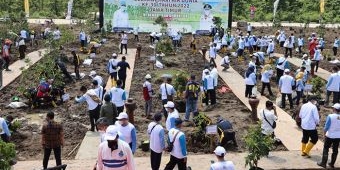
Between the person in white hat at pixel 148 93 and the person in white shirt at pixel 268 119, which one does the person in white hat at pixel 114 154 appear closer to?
the person in white shirt at pixel 268 119

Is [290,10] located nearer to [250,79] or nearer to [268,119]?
[250,79]

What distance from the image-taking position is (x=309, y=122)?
1128cm

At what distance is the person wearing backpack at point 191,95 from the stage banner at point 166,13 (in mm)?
23609

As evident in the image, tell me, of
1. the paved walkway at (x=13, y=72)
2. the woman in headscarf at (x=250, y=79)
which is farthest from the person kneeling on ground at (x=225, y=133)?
the paved walkway at (x=13, y=72)

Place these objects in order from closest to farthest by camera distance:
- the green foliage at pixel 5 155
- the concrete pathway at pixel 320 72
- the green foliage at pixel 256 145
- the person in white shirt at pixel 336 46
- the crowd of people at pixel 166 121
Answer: the crowd of people at pixel 166 121 < the green foliage at pixel 5 155 < the green foliage at pixel 256 145 < the concrete pathway at pixel 320 72 < the person in white shirt at pixel 336 46

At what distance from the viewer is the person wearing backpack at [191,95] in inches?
565

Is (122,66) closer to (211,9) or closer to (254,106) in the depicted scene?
(254,106)

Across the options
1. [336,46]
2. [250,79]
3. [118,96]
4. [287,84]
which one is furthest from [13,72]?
[336,46]

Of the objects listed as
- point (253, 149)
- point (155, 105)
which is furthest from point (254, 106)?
point (253, 149)

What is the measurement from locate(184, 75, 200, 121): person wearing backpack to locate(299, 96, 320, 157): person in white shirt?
3675mm

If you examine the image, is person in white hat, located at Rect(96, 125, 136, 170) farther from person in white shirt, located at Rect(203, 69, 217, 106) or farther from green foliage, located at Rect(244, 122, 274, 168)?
person in white shirt, located at Rect(203, 69, 217, 106)

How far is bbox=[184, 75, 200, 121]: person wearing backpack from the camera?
14352 mm

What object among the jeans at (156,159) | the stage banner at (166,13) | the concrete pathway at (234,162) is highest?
the stage banner at (166,13)

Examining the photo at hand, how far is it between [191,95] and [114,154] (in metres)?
7.92
